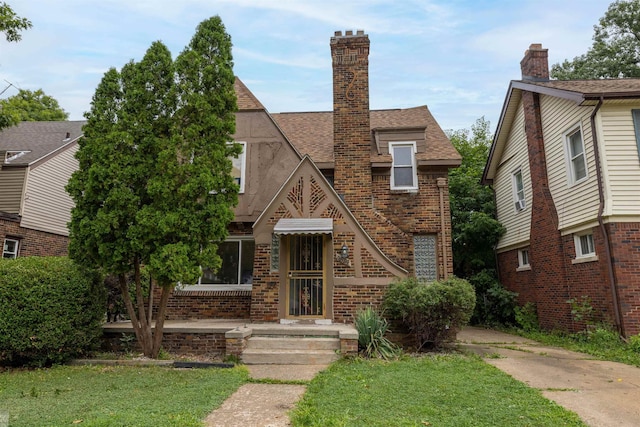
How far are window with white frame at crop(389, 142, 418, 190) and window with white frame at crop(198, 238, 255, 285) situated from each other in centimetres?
475

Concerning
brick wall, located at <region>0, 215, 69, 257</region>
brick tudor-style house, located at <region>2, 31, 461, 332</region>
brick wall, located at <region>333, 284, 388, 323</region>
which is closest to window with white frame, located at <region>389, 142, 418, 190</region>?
brick tudor-style house, located at <region>2, 31, 461, 332</region>

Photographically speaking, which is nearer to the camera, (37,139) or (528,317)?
(528,317)

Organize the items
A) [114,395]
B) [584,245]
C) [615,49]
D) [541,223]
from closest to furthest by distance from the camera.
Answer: [114,395] < [584,245] < [541,223] < [615,49]

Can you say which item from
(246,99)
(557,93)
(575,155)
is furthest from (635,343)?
(246,99)

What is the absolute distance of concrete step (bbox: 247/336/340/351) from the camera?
745 cm

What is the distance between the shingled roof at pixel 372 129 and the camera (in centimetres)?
1164

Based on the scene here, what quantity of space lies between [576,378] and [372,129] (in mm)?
8724

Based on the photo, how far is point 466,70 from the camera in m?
17.3

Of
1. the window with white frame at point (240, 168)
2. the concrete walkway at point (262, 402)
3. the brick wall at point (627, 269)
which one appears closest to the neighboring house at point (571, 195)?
the brick wall at point (627, 269)

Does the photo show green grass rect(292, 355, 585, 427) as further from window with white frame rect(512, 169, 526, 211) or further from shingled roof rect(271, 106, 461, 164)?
window with white frame rect(512, 169, 526, 211)

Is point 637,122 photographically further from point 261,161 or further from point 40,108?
point 40,108

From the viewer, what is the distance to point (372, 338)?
7.70 m

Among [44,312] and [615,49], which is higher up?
[615,49]

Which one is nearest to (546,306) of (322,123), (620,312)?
(620,312)
